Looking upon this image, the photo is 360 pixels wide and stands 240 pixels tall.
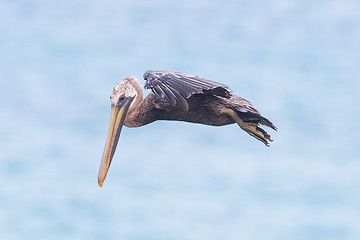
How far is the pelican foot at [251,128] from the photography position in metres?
13.2

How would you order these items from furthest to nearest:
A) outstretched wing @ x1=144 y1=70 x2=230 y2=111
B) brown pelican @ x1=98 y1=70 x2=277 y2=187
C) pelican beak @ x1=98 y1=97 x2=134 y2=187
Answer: pelican beak @ x1=98 y1=97 x2=134 y2=187
brown pelican @ x1=98 y1=70 x2=277 y2=187
outstretched wing @ x1=144 y1=70 x2=230 y2=111

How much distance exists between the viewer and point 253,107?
13281mm

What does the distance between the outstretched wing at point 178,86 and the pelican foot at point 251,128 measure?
0.61m

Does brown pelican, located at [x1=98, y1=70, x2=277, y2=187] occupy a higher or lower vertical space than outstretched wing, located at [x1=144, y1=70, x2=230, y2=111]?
higher

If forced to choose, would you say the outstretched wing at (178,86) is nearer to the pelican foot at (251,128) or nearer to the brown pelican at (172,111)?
the brown pelican at (172,111)

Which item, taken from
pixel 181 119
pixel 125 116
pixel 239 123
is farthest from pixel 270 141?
pixel 125 116

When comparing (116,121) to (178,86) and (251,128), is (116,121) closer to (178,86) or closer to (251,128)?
(178,86)

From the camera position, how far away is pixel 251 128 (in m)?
13.4

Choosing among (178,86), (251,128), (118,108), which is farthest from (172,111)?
(251,128)

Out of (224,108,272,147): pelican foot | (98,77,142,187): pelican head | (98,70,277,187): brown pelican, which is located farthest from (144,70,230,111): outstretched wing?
(98,77,142,187): pelican head

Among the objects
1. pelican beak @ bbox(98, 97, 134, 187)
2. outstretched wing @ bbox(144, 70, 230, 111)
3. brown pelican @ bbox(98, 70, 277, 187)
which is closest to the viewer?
outstretched wing @ bbox(144, 70, 230, 111)

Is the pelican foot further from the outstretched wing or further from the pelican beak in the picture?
the pelican beak

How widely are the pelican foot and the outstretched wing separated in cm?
61

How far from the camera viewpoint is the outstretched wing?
11.7 meters
